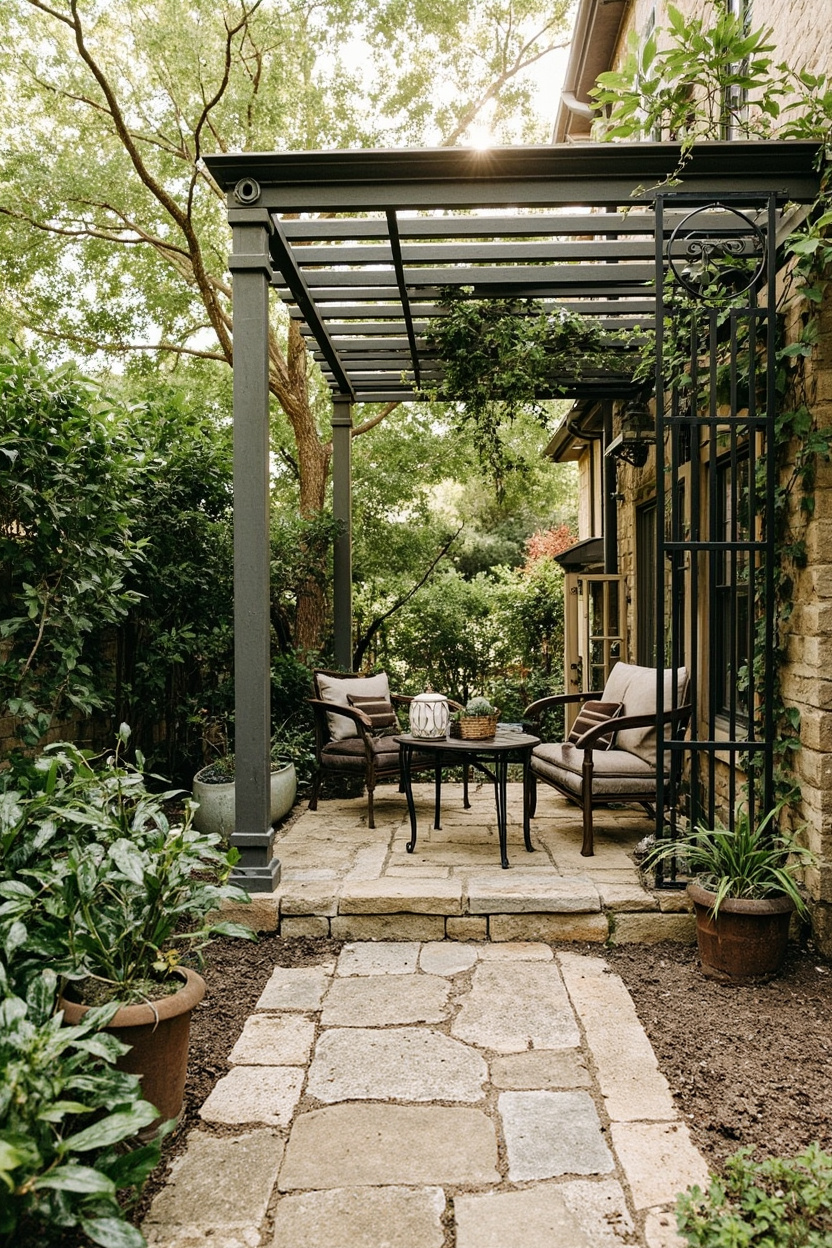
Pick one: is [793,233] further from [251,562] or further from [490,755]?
[490,755]

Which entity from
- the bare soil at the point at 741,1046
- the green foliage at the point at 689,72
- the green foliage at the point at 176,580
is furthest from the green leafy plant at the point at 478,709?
the green foliage at the point at 689,72

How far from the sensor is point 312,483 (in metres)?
8.66

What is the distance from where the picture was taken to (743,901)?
128 inches

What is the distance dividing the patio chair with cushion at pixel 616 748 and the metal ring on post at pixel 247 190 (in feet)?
8.91

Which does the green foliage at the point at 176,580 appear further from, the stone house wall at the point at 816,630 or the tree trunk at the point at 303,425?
the stone house wall at the point at 816,630

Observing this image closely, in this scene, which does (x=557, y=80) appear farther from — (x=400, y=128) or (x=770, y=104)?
(x=770, y=104)

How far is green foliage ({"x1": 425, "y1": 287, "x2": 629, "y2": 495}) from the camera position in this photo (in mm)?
5074

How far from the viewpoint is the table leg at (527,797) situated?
4496 millimetres

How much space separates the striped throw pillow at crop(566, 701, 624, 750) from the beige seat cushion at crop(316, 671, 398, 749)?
134 centimetres

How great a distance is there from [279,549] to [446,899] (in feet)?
11.8

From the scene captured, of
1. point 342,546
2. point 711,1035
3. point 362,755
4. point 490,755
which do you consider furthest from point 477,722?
point 342,546

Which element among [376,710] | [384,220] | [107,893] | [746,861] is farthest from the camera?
[376,710]

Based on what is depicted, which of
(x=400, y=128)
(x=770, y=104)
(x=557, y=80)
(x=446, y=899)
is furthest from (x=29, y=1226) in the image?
(x=557, y=80)

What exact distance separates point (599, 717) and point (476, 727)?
35.4 inches
